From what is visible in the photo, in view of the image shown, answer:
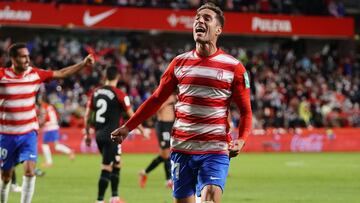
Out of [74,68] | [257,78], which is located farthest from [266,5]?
[74,68]

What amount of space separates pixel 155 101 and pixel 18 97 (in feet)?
12.9

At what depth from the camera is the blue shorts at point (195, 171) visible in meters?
8.80

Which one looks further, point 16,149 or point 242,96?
point 16,149

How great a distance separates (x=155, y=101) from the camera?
8945 mm

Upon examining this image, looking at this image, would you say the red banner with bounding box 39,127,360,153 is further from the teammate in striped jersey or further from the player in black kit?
the teammate in striped jersey

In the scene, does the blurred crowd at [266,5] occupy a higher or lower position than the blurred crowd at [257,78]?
higher

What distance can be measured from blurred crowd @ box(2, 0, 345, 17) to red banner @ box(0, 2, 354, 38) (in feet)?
1.56

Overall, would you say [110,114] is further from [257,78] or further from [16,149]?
[257,78]

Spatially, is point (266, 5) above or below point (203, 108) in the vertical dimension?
below

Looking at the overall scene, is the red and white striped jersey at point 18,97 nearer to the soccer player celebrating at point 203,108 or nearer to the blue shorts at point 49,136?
the soccer player celebrating at point 203,108

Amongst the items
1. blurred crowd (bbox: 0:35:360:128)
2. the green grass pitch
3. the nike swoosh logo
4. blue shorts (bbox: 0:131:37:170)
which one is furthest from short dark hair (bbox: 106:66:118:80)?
the nike swoosh logo

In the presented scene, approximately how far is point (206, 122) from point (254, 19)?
35894 millimetres

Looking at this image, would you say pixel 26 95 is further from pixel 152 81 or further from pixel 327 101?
pixel 327 101

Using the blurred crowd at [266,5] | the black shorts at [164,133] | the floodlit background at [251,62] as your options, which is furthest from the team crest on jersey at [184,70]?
the blurred crowd at [266,5]
